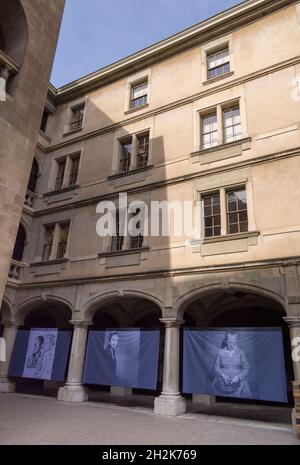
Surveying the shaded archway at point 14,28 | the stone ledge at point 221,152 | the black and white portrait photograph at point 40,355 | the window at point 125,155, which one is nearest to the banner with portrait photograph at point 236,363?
the black and white portrait photograph at point 40,355

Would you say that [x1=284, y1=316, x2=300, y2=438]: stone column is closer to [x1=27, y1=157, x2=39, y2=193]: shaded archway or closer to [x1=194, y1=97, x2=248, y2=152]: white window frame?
[x1=194, y1=97, x2=248, y2=152]: white window frame

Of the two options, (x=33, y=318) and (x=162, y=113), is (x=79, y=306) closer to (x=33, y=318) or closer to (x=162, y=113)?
(x=33, y=318)

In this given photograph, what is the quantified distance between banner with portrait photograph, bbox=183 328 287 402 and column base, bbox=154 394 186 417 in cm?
46

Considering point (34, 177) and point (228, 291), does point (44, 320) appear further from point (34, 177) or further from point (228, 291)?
point (228, 291)

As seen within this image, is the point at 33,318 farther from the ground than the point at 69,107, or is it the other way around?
the point at 69,107

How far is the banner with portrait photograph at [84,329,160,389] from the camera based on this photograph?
11.4 meters

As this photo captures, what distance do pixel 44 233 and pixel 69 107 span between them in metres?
7.47

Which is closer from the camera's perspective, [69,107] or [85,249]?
[85,249]

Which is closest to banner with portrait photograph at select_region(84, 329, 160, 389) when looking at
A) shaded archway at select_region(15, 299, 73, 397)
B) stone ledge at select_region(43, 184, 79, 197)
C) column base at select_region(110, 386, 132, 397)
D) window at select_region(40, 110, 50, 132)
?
shaded archway at select_region(15, 299, 73, 397)

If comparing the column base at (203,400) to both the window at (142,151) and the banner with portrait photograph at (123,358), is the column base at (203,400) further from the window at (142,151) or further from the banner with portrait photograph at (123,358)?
the window at (142,151)

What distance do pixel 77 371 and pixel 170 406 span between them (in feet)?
13.4

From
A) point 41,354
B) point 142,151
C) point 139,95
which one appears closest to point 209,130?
point 142,151

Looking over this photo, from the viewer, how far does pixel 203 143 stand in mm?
13523

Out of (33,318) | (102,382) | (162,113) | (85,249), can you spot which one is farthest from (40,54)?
(33,318)
